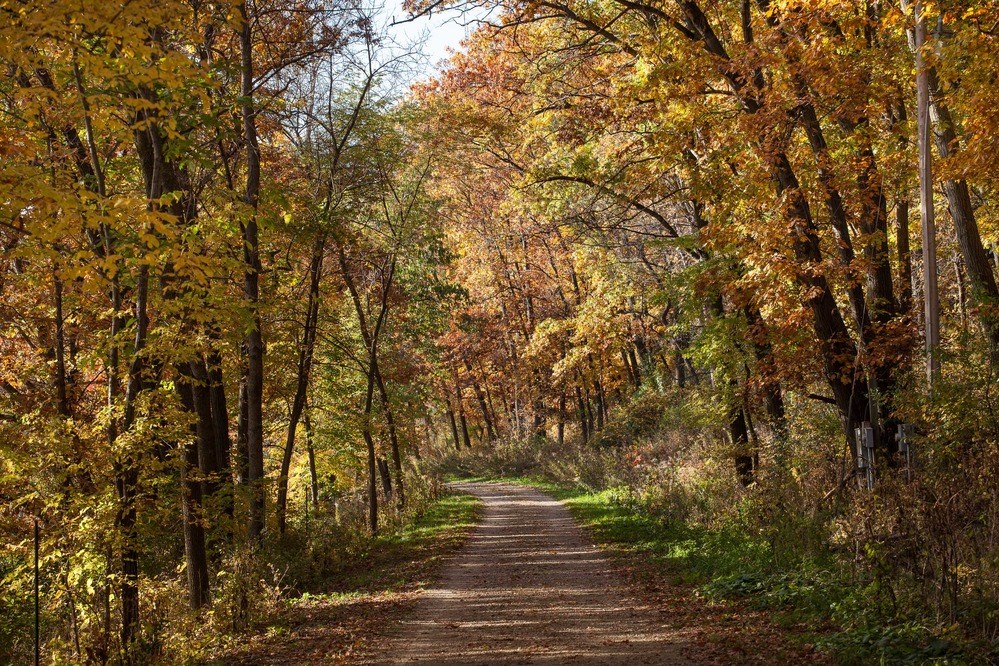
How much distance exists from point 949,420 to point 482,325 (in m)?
30.7

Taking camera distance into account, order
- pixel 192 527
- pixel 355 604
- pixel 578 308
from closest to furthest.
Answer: pixel 192 527
pixel 355 604
pixel 578 308

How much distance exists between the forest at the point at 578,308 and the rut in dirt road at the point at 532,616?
714 millimetres

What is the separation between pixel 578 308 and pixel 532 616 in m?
11.2

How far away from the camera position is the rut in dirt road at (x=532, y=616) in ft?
25.0

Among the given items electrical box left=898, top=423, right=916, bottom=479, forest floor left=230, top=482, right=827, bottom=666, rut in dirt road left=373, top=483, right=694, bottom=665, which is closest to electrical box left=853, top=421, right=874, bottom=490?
electrical box left=898, top=423, right=916, bottom=479

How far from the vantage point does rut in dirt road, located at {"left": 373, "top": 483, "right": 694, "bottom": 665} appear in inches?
300

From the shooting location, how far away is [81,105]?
25.2 feet

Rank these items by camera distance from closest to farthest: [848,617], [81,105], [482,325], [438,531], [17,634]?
[848,617], [81,105], [17,634], [438,531], [482,325]

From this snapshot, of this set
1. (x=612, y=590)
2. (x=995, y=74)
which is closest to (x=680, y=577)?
(x=612, y=590)

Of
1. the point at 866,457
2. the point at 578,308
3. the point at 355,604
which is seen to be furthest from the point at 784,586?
the point at 578,308

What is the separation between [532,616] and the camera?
9.27 m

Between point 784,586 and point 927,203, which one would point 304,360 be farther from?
point 927,203

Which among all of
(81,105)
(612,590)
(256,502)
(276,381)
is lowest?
(612,590)

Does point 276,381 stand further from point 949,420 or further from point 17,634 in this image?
point 949,420
